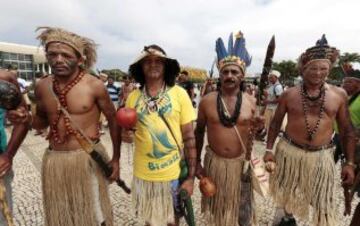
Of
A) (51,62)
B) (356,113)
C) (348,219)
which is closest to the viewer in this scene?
(51,62)

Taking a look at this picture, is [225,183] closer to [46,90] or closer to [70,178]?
A: [70,178]

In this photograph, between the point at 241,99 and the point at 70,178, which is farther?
the point at 241,99

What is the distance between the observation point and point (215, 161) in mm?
3129

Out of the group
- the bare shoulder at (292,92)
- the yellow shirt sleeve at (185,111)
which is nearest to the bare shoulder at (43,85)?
the yellow shirt sleeve at (185,111)

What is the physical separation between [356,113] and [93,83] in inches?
110

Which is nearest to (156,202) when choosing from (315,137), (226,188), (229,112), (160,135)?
(160,135)

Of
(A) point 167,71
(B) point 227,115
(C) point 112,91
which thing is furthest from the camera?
(C) point 112,91

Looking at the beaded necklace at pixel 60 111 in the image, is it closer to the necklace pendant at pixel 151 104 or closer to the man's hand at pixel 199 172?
the necklace pendant at pixel 151 104

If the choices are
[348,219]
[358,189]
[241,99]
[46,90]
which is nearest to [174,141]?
[241,99]

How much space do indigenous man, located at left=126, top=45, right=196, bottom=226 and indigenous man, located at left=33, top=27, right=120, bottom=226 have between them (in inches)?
13.5

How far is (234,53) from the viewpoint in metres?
3.16

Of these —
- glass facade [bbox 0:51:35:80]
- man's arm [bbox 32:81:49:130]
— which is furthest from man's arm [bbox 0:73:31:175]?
glass facade [bbox 0:51:35:80]

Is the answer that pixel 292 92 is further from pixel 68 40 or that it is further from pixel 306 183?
pixel 68 40

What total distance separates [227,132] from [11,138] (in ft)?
5.95
